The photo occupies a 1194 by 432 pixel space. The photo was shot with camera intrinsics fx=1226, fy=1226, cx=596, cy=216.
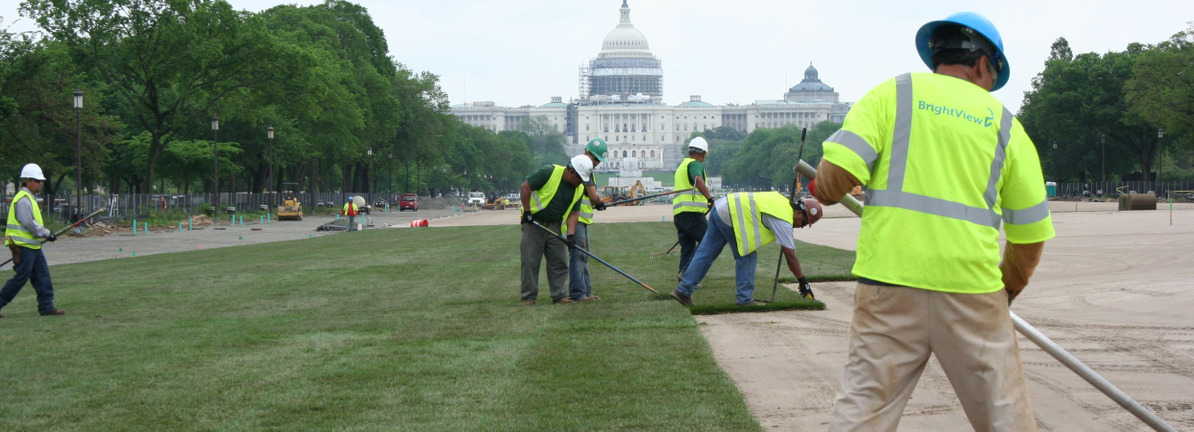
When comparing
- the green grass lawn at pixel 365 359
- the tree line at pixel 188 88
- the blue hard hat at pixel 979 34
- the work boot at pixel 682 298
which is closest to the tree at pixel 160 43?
the tree line at pixel 188 88

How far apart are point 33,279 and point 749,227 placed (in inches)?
317

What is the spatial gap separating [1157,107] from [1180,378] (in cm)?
7140

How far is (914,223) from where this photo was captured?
14.7 ft

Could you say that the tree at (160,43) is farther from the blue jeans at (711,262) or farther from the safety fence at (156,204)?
the blue jeans at (711,262)

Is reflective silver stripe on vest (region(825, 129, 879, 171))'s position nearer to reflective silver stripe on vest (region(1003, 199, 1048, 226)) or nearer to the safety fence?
reflective silver stripe on vest (region(1003, 199, 1048, 226))

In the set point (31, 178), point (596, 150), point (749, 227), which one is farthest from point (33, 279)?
point (749, 227)

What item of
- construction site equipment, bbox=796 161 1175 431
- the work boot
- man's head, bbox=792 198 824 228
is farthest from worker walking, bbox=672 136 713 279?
construction site equipment, bbox=796 161 1175 431

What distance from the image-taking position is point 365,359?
959 cm

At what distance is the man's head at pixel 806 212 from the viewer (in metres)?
11.8

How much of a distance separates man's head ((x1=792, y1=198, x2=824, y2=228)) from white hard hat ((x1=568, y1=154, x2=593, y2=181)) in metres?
2.37

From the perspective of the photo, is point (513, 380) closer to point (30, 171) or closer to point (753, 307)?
point (753, 307)

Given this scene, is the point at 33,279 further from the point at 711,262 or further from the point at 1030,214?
the point at 1030,214

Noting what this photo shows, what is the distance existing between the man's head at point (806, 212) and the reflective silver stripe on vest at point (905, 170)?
7.15m

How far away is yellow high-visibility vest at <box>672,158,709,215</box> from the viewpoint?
14500mm
